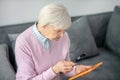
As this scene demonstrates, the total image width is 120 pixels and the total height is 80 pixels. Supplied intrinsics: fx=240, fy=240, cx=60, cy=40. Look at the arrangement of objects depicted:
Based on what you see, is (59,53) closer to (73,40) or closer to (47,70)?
(47,70)

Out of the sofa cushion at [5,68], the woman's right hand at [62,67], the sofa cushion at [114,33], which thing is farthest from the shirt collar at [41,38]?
the sofa cushion at [114,33]

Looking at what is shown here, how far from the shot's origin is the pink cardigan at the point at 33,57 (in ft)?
4.26

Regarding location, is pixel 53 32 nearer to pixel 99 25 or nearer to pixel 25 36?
pixel 25 36

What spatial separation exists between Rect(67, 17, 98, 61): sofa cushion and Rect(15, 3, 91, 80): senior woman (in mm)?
658

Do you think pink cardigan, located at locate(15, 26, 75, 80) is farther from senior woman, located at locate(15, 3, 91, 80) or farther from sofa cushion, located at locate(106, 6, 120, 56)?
sofa cushion, located at locate(106, 6, 120, 56)

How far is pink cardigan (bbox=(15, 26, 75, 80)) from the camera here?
130cm

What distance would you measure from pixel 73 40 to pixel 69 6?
0.39 metres

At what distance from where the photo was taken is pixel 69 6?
2293mm

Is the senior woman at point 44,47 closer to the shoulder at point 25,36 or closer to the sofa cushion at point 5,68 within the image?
the shoulder at point 25,36

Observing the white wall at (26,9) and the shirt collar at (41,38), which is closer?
the shirt collar at (41,38)

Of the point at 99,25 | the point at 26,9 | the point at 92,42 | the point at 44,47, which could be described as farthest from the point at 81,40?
the point at 44,47

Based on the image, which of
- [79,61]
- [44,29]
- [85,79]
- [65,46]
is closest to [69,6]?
[79,61]

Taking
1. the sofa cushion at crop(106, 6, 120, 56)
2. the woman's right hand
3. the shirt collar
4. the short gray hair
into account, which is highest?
the short gray hair

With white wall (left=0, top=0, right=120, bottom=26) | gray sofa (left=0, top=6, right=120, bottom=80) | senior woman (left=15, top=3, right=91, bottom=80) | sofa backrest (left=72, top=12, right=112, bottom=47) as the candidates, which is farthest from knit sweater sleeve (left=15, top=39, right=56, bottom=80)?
sofa backrest (left=72, top=12, right=112, bottom=47)
